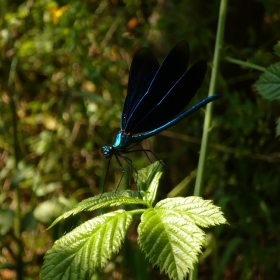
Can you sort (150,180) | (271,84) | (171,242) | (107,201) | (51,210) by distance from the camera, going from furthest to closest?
1. (51,210)
2. (271,84)
3. (150,180)
4. (107,201)
5. (171,242)

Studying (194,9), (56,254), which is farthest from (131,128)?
(194,9)

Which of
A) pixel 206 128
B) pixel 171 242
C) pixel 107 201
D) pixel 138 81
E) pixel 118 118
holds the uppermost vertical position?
pixel 118 118

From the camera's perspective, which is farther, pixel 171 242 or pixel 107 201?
pixel 107 201

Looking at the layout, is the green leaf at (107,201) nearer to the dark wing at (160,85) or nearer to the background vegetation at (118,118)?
the dark wing at (160,85)

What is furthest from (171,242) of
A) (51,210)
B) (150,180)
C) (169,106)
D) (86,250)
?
(51,210)

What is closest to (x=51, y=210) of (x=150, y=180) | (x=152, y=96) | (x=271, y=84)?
(x=152, y=96)

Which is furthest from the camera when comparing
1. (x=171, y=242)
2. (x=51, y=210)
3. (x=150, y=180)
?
(x=51, y=210)

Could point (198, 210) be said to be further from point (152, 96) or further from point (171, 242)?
point (152, 96)

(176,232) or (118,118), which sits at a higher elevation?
(118,118)
